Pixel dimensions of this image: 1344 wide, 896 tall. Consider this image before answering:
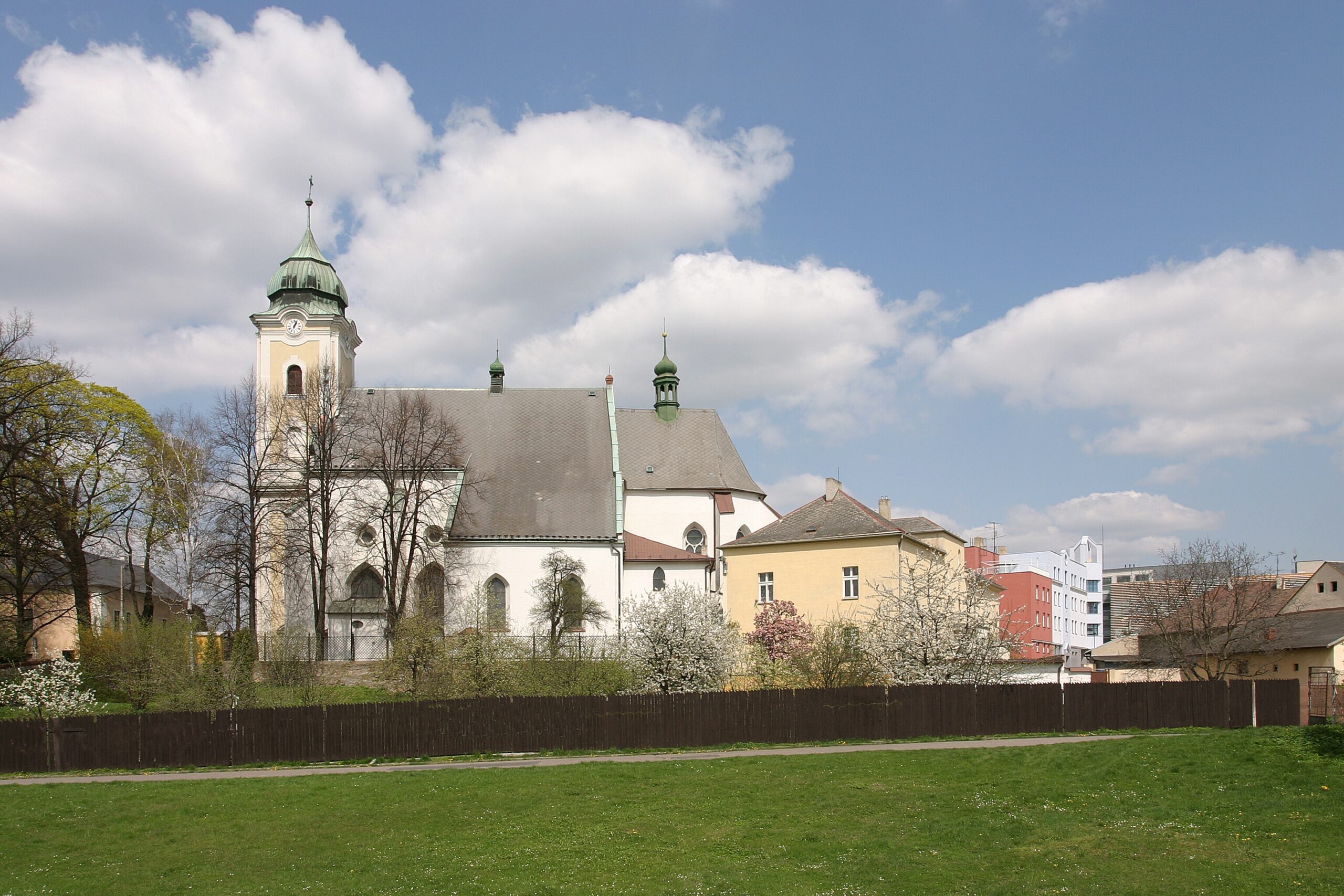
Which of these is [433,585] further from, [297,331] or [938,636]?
[938,636]

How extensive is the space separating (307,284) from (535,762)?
97.1 ft

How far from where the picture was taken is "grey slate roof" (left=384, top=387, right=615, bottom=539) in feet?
134

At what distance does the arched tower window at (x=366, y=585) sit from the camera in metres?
39.7

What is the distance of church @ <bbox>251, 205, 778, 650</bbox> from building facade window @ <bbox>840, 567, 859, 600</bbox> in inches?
201

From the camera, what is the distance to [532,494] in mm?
42094

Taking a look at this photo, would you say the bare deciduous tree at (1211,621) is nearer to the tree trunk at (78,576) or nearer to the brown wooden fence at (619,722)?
the brown wooden fence at (619,722)

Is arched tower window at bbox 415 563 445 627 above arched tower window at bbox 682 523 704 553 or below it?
below

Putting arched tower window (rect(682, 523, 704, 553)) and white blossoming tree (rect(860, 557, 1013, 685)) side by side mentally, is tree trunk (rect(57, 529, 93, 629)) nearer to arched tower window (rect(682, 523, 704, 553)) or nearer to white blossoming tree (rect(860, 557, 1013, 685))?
arched tower window (rect(682, 523, 704, 553))

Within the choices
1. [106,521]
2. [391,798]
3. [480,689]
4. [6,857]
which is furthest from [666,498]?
[6,857]

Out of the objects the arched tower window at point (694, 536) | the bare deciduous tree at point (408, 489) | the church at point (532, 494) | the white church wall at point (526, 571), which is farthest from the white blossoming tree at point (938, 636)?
the bare deciduous tree at point (408, 489)

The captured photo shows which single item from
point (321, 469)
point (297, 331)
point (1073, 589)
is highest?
point (297, 331)

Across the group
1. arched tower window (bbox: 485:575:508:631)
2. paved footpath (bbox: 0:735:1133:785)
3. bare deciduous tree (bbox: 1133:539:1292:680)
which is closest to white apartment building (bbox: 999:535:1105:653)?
bare deciduous tree (bbox: 1133:539:1292:680)

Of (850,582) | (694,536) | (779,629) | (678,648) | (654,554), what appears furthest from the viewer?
(694,536)

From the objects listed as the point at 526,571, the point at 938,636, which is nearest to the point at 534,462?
the point at 526,571
